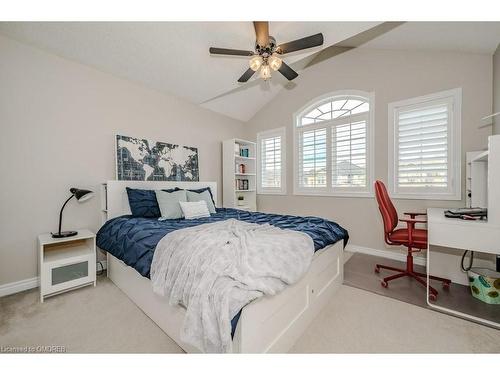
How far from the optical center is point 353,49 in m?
3.24

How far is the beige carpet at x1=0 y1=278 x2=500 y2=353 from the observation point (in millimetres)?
1390

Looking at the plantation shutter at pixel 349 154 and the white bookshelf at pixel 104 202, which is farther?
the plantation shutter at pixel 349 154

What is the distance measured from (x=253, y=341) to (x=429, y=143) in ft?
10.3

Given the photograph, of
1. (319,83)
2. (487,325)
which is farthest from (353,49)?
(487,325)

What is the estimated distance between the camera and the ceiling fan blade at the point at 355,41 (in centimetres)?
260

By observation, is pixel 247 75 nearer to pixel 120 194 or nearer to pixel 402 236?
pixel 120 194

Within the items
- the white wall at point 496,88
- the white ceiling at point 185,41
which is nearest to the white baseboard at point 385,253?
the white wall at point 496,88

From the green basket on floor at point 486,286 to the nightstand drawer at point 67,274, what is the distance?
3752 millimetres

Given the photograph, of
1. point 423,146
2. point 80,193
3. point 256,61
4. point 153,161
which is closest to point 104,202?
Result: point 80,193

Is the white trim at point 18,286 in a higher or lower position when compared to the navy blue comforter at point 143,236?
lower

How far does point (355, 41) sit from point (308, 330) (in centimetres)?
369

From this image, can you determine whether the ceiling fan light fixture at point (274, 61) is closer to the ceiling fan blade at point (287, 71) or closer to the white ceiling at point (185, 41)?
the ceiling fan blade at point (287, 71)

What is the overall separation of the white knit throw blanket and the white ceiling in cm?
206
